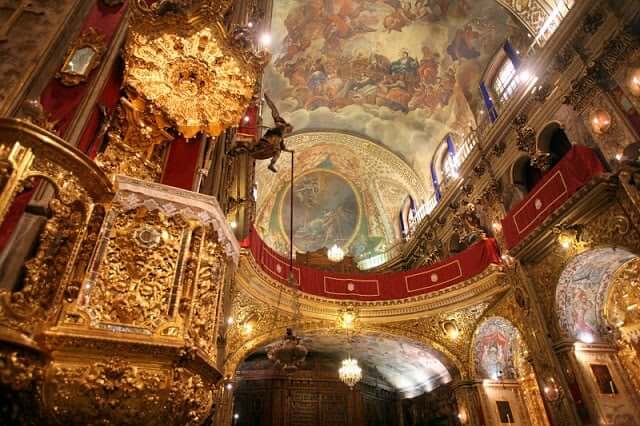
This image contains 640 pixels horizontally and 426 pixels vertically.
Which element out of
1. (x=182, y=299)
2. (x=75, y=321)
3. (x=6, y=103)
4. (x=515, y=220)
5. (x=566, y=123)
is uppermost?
(x=566, y=123)

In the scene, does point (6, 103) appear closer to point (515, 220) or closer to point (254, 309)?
point (254, 309)

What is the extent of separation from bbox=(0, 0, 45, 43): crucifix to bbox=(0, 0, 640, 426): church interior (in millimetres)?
41

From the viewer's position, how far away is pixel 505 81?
1333 centimetres

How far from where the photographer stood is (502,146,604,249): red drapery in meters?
7.82

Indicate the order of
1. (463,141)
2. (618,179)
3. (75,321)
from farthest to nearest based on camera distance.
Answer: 1. (463,141)
2. (618,179)
3. (75,321)

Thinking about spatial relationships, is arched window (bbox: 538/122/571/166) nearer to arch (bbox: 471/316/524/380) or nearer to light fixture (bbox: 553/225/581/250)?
light fixture (bbox: 553/225/581/250)

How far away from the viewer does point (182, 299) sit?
10.1 ft

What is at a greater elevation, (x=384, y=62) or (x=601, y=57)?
(x=384, y=62)

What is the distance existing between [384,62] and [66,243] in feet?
51.8

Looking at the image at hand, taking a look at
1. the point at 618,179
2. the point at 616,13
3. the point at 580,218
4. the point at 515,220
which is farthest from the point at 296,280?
the point at 616,13

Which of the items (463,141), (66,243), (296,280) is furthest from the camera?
(463,141)

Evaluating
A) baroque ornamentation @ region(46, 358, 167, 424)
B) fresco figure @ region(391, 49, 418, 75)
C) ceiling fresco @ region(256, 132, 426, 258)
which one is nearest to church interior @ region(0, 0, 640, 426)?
baroque ornamentation @ region(46, 358, 167, 424)

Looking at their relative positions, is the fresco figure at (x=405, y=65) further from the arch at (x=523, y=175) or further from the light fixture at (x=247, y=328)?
the light fixture at (x=247, y=328)

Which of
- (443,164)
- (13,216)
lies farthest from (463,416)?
(13,216)
